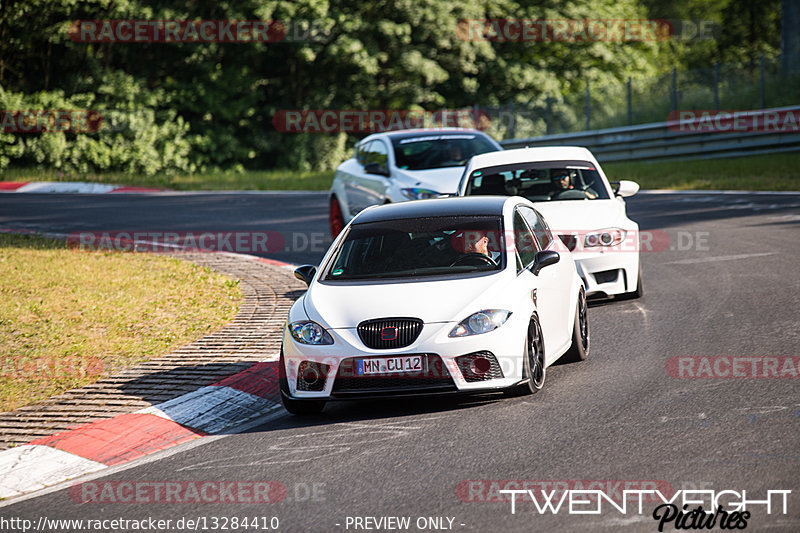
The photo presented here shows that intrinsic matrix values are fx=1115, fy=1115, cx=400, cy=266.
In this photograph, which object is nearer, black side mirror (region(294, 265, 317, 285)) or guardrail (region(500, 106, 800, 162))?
black side mirror (region(294, 265, 317, 285))

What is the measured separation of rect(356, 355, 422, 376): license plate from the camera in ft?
25.2

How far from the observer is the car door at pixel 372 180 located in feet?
55.1

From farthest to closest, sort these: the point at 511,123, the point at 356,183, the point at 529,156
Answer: the point at 511,123 → the point at 356,183 → the point at 529,156

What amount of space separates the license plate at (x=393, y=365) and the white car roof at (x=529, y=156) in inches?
227

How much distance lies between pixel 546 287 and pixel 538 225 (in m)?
1.19

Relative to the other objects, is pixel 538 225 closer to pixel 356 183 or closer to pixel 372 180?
pixel 372 180

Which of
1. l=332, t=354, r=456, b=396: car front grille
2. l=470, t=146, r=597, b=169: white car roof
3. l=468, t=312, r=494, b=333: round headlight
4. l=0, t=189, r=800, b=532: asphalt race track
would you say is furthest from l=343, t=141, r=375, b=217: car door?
l=332, t=354, r=456, b=396: car front grille

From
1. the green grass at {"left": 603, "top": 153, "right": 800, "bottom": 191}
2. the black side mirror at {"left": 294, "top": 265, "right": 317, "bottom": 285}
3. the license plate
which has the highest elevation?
the black side mirror at {"left": 294, "top": 265, "right": 317, "bottom": 285}

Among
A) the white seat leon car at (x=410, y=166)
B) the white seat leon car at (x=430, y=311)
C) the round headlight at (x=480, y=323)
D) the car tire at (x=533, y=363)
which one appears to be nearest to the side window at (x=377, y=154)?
the white seat leon car at (x=410, y=166)

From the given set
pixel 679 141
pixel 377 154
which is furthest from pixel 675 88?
pixel 377 154

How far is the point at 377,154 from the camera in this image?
17625mm

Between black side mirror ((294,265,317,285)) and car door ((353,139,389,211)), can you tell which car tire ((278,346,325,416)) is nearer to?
black side mirror ((294,265,317,285))

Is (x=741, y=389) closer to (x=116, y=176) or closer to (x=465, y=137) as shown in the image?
(x=465, y=137)

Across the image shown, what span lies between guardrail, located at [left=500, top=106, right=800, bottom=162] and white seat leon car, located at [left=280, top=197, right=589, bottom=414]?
22.5m
